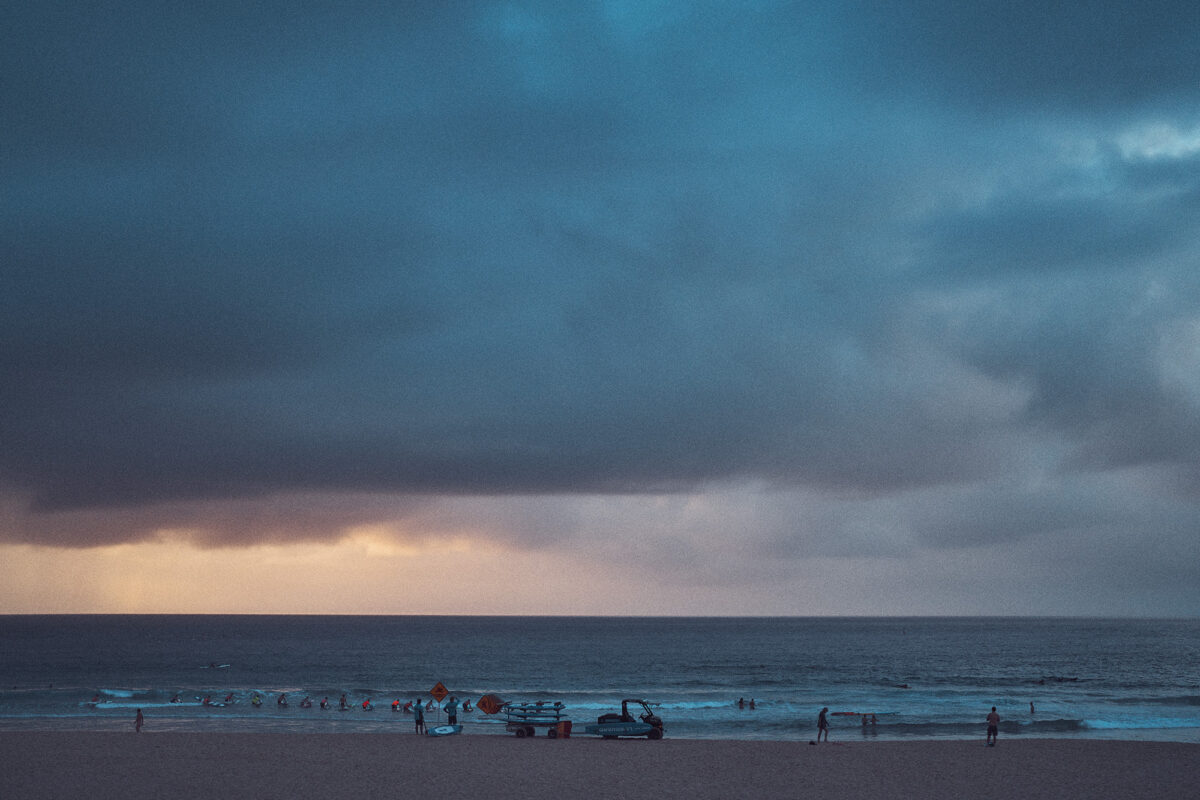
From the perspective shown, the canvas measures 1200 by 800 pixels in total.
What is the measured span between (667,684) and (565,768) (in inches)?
2057

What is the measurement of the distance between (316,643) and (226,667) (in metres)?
52.4

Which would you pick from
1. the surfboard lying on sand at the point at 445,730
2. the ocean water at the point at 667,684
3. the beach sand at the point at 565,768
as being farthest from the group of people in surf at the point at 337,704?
the beach sand at the point at 565,768

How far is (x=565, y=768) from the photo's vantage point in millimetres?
26344

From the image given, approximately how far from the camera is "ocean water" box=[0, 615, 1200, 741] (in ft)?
151

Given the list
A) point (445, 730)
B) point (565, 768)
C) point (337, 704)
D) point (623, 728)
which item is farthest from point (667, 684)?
point (565, 768)

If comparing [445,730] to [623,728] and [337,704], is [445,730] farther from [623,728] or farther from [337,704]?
[337,704]

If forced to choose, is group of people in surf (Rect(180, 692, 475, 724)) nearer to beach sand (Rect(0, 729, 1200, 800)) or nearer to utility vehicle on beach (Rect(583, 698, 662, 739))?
utility vehicle on beach (Rect(583, 698, 662, 739))

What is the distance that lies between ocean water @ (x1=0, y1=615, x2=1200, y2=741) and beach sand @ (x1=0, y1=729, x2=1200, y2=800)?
29.9 ft

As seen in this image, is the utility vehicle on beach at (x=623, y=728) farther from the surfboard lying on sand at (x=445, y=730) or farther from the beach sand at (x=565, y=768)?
the surfboard lying on sand at (x=445, y=730)

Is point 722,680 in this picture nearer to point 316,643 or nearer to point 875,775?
point 875,775

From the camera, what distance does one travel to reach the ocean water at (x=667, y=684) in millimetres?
45906

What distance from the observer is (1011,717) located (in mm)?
48938

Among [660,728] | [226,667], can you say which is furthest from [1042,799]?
[226,667]

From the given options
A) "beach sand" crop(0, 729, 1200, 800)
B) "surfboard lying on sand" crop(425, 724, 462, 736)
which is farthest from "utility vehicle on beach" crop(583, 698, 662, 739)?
"surfboard lying on sand" crop(425, 724, 462, 736)
